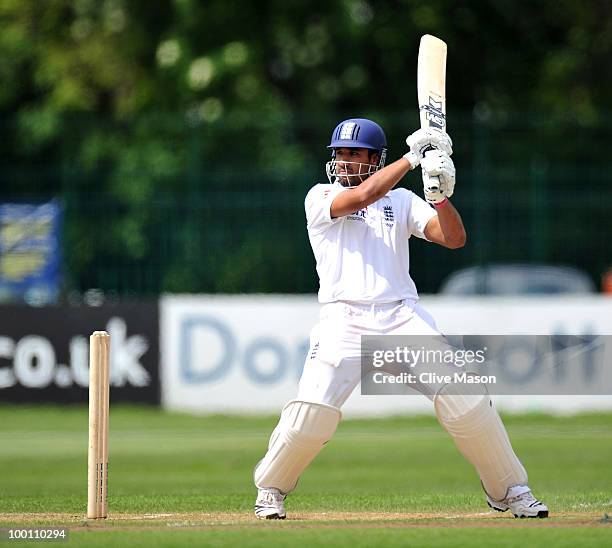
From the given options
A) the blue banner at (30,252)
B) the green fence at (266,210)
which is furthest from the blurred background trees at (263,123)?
the blue banner at (30,252)

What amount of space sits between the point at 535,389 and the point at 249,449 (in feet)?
10.8

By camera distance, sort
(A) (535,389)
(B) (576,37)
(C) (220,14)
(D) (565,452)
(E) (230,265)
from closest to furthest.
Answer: (D) (565,452) < (A) (535,389) < (E) (230,265) < (C) (220,14) < (B) (576,37)

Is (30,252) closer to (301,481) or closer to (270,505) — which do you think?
(301,481)

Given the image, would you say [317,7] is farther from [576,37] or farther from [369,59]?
[576,37]

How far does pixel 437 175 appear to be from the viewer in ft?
23.5

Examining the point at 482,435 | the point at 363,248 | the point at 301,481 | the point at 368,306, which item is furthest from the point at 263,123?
the point at 482,435

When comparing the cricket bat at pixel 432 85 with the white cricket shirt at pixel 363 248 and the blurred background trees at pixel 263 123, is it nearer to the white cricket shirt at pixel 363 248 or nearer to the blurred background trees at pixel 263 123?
the white cricket shirt at pixel 363 248

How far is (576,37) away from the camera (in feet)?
79.6

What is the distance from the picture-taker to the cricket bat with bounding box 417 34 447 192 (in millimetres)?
7479

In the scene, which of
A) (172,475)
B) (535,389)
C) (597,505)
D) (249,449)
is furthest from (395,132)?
(597,505)

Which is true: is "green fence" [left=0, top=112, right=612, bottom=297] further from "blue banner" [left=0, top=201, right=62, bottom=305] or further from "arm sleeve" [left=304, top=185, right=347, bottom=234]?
"arm sleeve" [left=304, top=185, right=347, bottom=234]

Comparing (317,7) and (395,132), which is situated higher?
(317,7)

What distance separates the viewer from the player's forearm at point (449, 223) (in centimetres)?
740

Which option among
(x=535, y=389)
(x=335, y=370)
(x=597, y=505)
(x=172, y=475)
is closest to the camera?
(x=335, y=370)
